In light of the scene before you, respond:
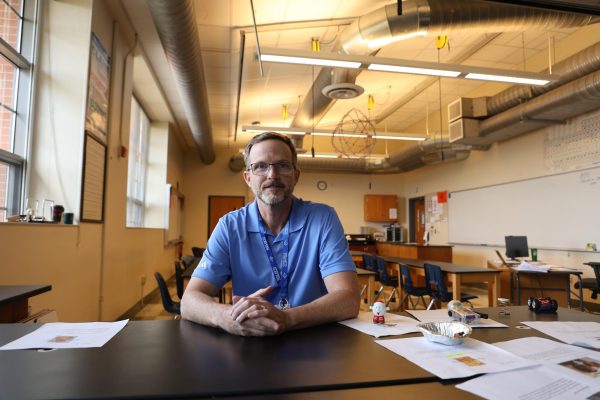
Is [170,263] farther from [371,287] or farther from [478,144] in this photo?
[478,144]

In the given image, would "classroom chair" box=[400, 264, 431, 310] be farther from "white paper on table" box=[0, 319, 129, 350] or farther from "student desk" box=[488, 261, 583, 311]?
"white paper on table" box=[0, 319, 129, 350]

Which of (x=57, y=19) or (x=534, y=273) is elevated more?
(x=57, y=19)

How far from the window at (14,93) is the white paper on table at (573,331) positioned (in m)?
3.45

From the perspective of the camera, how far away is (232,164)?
1038cm

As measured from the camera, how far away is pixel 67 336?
1.05 meters

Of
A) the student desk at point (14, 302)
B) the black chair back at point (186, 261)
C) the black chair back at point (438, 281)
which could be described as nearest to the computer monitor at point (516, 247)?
the black chair back at point (438, 281)

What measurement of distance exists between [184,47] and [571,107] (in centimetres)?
490

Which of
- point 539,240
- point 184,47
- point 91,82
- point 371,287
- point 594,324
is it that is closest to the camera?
point 594,324

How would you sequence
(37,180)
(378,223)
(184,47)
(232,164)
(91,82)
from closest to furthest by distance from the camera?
(37,180) → (91,82) → (184,47) → (232,164) → (378,223)

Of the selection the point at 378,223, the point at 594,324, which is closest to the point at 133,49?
the point at 594,324

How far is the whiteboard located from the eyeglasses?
5623mm

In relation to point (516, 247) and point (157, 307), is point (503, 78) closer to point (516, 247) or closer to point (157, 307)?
point (516, 247)

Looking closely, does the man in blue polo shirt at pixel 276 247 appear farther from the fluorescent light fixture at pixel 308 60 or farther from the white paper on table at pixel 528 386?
the fluorescent light fixture at pixel 308 60

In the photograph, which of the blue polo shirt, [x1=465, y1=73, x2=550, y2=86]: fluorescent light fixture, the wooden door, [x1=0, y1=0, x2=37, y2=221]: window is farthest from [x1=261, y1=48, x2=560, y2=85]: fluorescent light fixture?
the wooden door
